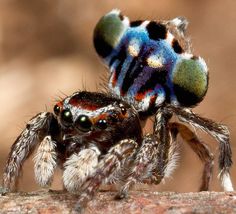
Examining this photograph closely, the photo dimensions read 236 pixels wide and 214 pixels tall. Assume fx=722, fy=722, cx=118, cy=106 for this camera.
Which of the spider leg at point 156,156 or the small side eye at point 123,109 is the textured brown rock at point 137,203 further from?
the small side eye at point 123,109

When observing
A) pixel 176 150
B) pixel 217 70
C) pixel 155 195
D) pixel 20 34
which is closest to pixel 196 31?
pixel 217 70

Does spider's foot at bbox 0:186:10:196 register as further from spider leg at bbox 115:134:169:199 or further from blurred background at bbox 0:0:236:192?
blurred background at bbox 0:0:236:192

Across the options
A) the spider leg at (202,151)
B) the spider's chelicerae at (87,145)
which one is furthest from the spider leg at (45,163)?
the spider leg at (202,151)

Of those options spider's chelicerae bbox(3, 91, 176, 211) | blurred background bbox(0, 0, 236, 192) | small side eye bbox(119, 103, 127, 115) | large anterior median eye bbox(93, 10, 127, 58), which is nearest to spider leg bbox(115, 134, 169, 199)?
spider's chelicerae bbox(3, 91, 176, 211)

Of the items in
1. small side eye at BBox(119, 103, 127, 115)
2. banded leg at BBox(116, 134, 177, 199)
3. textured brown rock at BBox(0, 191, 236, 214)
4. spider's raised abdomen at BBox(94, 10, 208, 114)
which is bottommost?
textured brown rock at BBox(0, 191, 236, 214)

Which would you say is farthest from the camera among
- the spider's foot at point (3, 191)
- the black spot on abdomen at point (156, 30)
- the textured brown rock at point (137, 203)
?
the black spot on abdomen at point (156, 30)
